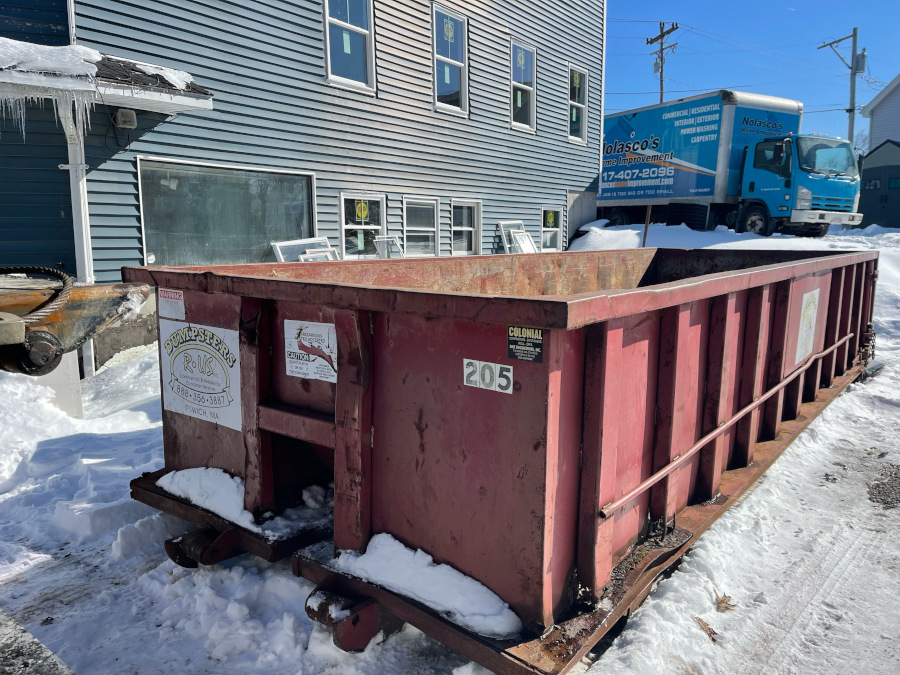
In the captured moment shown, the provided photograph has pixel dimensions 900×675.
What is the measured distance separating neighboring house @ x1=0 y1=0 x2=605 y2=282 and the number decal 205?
19.5 ft

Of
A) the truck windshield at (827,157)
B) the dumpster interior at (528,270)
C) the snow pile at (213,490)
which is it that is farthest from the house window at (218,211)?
the truck windshield at (827,157)

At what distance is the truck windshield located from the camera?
15164 mm

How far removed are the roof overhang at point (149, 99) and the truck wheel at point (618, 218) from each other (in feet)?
47.1

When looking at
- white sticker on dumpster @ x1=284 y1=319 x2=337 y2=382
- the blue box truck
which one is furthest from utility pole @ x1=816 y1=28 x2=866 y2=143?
white sticker on dumpster @ x1=284 y1=319 x2=337 y2=382

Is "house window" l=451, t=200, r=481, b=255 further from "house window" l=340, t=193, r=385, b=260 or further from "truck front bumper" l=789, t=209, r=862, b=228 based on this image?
"truck front bumper" l=789, t=209, r=862, b=228

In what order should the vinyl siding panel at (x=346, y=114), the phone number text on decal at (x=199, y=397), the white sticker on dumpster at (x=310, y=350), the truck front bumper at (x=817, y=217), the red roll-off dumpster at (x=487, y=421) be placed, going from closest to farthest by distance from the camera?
the red roll-off dumpster at (x=487, y=421)
the white sticker on dumpster at (x=310, y=350)
the phone number text on decal at (x=199, y=397)
the vinyl siding panel at (x=346, y=114)
the truck front bumper at (x=817, y=217)

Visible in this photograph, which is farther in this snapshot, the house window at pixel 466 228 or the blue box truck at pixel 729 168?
the blue box truck at pixel 729 168

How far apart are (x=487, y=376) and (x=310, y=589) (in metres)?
1.35

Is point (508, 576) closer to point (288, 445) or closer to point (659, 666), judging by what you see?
point (659, 666)

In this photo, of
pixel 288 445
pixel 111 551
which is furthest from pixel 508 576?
pixel 111 551

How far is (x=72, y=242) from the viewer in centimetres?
724

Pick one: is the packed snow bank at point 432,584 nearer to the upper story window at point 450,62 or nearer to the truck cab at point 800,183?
the upper story window at point 450,62

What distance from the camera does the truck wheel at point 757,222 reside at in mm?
16062

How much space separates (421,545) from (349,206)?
28.9 ft
